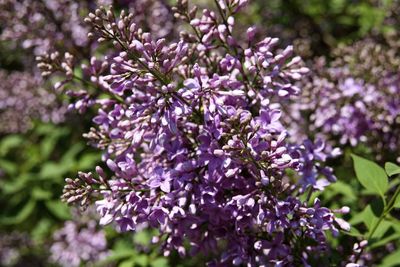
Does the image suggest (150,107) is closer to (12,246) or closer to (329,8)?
(329,8)

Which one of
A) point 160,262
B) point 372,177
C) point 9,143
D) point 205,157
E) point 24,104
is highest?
point 205,157

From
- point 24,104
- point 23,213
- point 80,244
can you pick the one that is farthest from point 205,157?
point 24,104

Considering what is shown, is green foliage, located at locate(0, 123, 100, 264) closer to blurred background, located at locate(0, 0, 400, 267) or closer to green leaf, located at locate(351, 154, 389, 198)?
blurred background, located at locate(0, 0, 400, 267)

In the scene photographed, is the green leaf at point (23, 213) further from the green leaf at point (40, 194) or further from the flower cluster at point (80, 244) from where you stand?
the flower cluster at point (80, 244)

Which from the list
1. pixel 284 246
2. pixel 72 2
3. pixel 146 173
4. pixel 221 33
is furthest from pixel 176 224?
pixel 72 2

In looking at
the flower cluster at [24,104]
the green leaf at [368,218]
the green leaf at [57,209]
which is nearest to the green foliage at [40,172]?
the green leaf at [57,209]

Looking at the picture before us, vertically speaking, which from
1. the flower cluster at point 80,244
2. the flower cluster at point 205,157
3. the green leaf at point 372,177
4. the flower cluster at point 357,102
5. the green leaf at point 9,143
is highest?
the flower cluster at point 205,157

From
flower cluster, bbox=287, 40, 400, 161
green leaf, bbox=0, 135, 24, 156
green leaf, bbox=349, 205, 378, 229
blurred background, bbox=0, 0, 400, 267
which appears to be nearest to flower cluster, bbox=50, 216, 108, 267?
blurred background, bbox=0, 0, 400, 267

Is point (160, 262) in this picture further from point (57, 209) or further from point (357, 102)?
point (57, 209)
